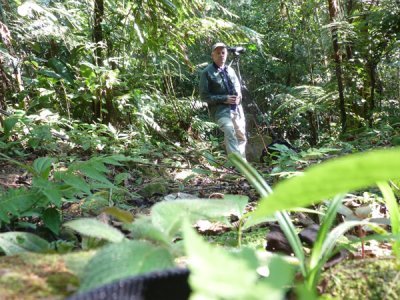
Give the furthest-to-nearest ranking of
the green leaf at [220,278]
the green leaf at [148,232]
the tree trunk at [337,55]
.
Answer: the tree trunk at [337,55] → the green leaf at [148,232] → the green leaf at [220,278]

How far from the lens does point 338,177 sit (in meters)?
0.48

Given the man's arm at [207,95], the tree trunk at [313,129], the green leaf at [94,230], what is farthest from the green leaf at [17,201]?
the tree trunk at [313,129]

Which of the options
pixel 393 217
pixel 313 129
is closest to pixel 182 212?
pixel 393 217

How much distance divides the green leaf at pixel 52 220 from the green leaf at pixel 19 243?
0.29 metres

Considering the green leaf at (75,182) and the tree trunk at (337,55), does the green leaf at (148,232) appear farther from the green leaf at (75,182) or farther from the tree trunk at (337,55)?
the tree trunk at (337,55)

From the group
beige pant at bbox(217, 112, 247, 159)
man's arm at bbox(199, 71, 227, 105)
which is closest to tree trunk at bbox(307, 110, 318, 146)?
beige pant at bbox(217, 112, 247, 159)

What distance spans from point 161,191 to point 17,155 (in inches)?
71.3

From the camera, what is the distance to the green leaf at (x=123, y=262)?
0.66 meters

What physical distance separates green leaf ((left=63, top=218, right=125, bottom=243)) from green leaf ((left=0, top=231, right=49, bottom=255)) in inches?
9.8

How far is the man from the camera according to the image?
513 cm

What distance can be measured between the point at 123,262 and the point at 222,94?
469cm

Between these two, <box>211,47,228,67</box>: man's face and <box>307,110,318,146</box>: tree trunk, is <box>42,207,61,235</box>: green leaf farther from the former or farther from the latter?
<box>307,110,318,146</box>: tree trunk

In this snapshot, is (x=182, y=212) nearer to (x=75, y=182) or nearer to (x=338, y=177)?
(x=338, y=177)

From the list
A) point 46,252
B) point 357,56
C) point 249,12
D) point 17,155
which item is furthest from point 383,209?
point 249,12
